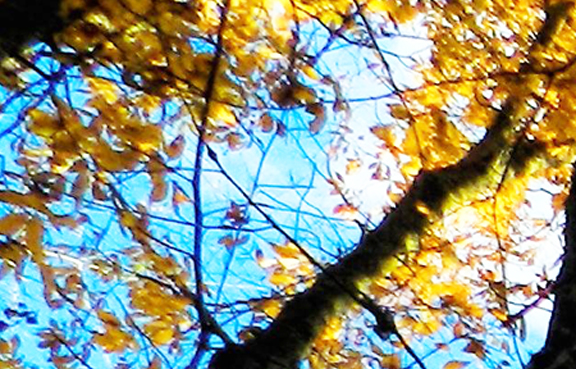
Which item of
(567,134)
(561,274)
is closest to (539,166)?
(567,134)

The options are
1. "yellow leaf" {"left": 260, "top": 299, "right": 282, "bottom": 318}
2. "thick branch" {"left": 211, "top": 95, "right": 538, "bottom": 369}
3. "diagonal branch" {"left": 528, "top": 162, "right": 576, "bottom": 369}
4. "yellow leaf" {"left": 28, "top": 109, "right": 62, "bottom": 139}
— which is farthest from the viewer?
"yellow leaf" {"left": 260, "top": 299, "right": 282, "bottom": 318}

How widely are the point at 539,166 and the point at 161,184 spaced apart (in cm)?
249

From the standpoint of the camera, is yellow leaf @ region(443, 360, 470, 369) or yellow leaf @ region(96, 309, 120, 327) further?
yellow leaf @ region(443, 360, 470, 369)

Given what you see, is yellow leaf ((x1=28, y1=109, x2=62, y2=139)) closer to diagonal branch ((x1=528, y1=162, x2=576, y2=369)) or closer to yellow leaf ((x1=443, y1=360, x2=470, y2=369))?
diagonal branch ((x1=528, y1=162, x2=576, y2=369))

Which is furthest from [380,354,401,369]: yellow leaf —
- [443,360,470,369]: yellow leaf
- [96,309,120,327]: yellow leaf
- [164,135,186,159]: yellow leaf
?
[164,135,186,159]: yellow leaf

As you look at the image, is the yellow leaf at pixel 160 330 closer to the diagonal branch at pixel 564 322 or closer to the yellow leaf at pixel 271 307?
the yellow leaf at pixel 271 307

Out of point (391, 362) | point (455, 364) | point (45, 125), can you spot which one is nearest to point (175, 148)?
point (45, 125)

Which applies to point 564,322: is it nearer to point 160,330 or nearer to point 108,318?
point 160,330

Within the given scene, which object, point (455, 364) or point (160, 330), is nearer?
point (160, 330)

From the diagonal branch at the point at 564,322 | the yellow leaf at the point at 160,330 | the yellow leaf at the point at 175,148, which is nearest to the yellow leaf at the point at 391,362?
the yellow leaf at the point at 160,330

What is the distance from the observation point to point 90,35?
3117 millimetres

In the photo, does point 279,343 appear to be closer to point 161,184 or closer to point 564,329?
point 161,184

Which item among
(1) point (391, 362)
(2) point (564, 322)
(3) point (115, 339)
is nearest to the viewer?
(2) point (564, 322)

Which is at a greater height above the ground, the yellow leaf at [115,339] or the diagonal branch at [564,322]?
the yellow leaf at [115,339]
